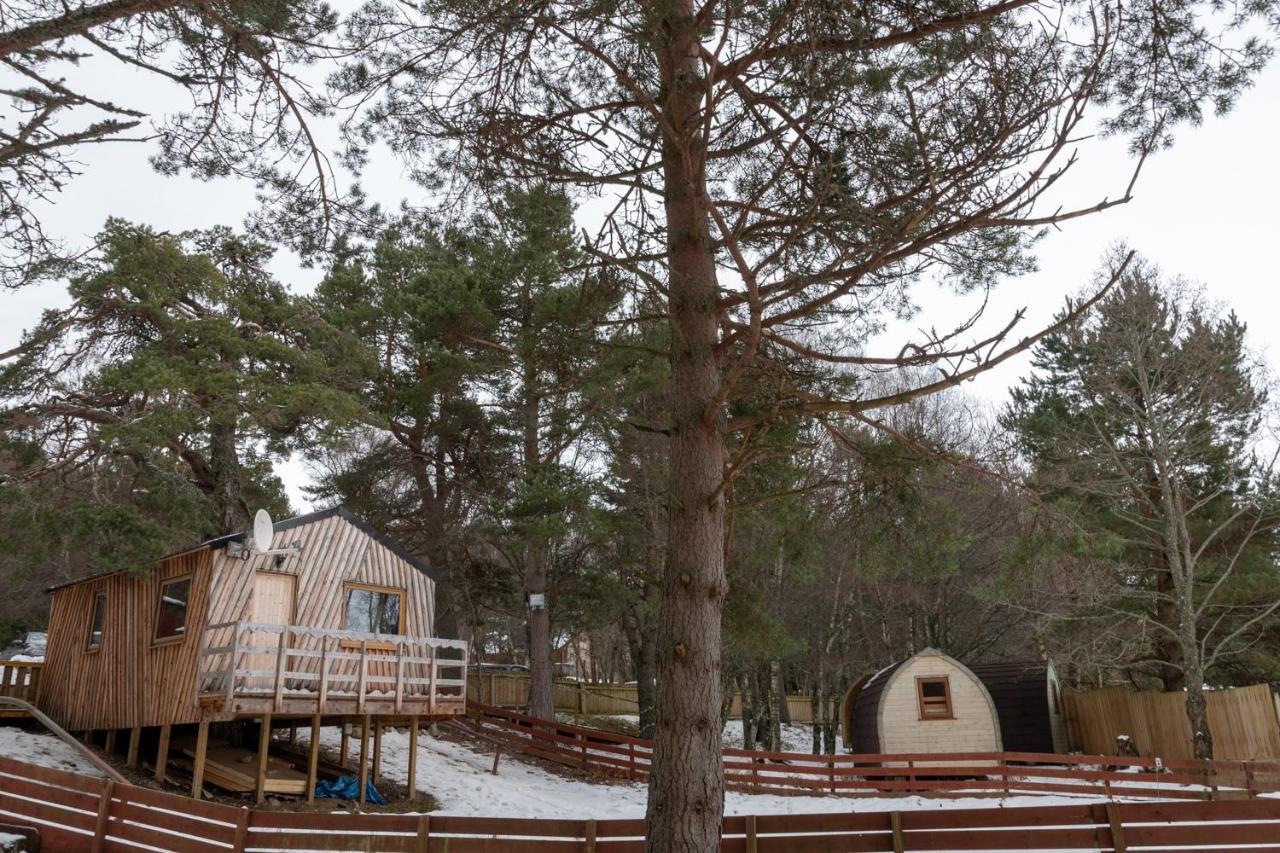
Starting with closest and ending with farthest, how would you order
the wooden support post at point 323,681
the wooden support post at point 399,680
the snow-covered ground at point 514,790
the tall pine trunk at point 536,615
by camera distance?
the wooden support post at point 323,681, the snow-covered ground at point 514,790, the wooden support post at point 399,680, the tall pine trunk at point 536,615

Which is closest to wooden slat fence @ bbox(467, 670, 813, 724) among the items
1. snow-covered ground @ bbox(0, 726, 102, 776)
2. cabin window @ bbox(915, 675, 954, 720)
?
cabin window @ bbox(915, 675, 954, 720)

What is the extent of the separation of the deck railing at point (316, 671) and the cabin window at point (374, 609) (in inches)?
16.3

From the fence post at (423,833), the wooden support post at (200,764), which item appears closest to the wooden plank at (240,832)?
the fence post at (423,833)

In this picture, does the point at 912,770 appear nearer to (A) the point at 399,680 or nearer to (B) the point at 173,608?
(A) the point at 399,680

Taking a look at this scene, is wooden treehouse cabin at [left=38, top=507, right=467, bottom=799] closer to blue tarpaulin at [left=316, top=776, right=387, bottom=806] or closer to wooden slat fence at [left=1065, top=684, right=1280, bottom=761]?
blue tarpaulin at [left=316, top=776, right=387, bottom=806]

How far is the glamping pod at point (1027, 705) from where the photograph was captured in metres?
19.4

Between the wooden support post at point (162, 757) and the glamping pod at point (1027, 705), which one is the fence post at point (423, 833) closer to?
the wooden support post at point (162, 757)

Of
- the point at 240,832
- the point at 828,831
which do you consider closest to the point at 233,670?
the point at 240,832

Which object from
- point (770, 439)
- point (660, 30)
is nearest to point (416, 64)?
point (660, 30)

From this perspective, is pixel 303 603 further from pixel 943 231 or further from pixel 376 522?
pixel 943 231

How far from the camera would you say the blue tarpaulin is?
12.2 metres

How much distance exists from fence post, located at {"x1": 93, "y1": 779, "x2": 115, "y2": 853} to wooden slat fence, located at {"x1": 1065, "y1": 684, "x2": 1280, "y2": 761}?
Result: 16868 mm

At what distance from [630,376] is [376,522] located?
1075 centimetres

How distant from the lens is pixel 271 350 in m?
14.1
